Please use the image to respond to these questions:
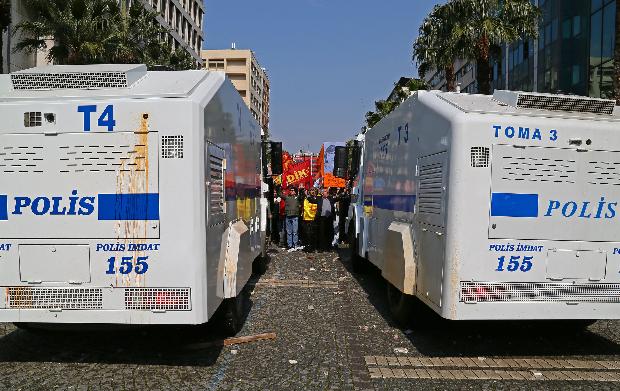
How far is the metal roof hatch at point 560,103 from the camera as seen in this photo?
545cm

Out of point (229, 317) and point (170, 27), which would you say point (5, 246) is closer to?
point (229, 317)

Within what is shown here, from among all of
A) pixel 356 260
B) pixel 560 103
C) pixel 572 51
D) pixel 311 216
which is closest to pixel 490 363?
pixel 560 103

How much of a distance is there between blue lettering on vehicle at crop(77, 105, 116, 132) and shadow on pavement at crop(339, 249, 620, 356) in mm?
4029

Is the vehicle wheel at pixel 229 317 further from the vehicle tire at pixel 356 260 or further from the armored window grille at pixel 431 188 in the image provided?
the vehicle tire at pixel 356 260

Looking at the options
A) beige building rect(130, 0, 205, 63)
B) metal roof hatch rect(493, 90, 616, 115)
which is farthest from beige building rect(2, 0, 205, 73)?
metal roof hatch rect(493, 90, 616, 115)

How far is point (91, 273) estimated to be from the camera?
15.8 feet

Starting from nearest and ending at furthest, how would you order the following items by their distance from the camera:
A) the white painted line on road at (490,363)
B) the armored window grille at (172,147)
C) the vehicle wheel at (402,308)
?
the armored window grille at (172,147)
the white painted line on road at (490,363)
the vehicle wheel at (402,308)

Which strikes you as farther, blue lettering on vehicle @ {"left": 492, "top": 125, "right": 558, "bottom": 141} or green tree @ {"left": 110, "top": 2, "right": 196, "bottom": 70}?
green tree @ {"left": 110, "top": 2, "right": 196, "bottom": 70}

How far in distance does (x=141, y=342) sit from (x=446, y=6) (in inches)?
702

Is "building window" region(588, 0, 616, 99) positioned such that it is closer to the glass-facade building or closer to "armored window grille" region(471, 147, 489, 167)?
the glass-facade building

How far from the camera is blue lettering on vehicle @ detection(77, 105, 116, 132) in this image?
4.77m

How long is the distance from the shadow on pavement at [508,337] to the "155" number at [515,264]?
118 cm

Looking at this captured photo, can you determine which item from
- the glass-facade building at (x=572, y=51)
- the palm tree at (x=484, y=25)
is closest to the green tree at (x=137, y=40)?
the palm tree at (x=484, y=25)

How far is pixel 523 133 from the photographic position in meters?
5.17
